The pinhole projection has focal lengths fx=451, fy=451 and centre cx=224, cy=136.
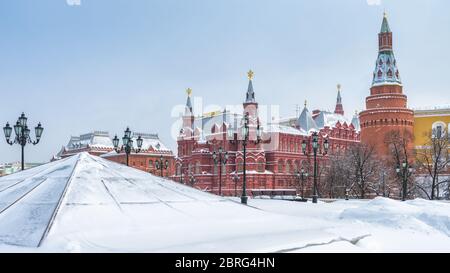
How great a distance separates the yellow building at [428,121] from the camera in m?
57.3

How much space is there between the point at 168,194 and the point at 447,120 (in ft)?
191

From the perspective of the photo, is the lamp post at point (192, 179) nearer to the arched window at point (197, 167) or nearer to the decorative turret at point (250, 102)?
the arched window at point (197, 167)

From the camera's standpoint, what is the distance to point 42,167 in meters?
8.27

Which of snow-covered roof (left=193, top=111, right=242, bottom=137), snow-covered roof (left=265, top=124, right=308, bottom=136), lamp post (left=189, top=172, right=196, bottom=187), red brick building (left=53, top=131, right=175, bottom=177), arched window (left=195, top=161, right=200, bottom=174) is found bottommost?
lamp post (left=189, top=172, right=196, bottom=187)

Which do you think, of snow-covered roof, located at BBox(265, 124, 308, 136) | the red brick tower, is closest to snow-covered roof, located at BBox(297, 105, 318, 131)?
snow-covered roof, located at BBox(265, 124, 308, 136)

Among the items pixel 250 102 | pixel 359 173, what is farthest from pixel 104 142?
pixel 359 173

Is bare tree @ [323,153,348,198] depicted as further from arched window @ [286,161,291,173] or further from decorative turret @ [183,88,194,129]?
decorative turret @ [183,88,194,129]

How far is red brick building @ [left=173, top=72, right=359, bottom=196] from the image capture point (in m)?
→ 47.1

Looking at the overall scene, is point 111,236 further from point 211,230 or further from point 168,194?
point 168,194

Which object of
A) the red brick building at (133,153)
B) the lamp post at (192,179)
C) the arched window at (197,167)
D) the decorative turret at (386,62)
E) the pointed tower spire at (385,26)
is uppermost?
the pointed tower spire at (385,26)

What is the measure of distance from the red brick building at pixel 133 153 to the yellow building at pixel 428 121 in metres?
34.0

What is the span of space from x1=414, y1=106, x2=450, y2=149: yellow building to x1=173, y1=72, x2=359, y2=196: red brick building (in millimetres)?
10011

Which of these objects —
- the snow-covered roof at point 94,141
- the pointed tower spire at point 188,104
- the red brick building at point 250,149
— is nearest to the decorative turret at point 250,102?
the red brick building at point 250,149
